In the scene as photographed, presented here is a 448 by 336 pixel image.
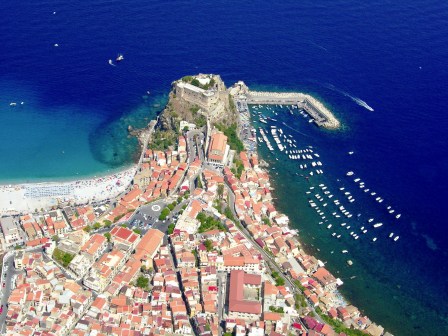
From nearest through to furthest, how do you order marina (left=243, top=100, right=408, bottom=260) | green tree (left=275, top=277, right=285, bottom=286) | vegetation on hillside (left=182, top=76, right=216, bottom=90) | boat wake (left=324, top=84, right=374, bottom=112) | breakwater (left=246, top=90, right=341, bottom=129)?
green tree (left=275, top=277, right=285, bottom=286) < marina (left=243, top=100, right=408, bottom=260) < vegetation on hillside (left=182, top=76, right=216, bottom=90) < breakwater (left=246, top=90, right=341, bottom=129) < boat wake (left=324, top=84, right=374, bottom=112)

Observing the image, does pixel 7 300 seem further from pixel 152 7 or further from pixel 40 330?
pixel 152 7

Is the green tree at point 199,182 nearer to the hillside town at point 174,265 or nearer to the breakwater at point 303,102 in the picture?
the hillside town at point 174,265

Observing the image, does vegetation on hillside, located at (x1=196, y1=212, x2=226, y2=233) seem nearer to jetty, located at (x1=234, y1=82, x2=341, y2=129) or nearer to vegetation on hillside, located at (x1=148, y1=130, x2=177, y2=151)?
vegetation on hillside, located at (x1=148, y1=130, x2=177, y2=151)

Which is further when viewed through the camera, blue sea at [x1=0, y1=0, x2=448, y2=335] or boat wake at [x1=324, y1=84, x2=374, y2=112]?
boat wake at [x1=324, y1=84, x2=374, y2=112]

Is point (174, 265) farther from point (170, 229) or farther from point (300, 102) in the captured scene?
point (300, 102)

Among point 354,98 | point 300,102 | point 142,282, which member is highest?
point 354,98

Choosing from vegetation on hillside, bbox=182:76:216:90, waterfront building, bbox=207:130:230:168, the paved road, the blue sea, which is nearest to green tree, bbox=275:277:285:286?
the paved road

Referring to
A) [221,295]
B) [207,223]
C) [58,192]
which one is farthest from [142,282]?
[58,192]

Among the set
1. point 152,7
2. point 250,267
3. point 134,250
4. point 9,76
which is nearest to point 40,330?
point 134,250
